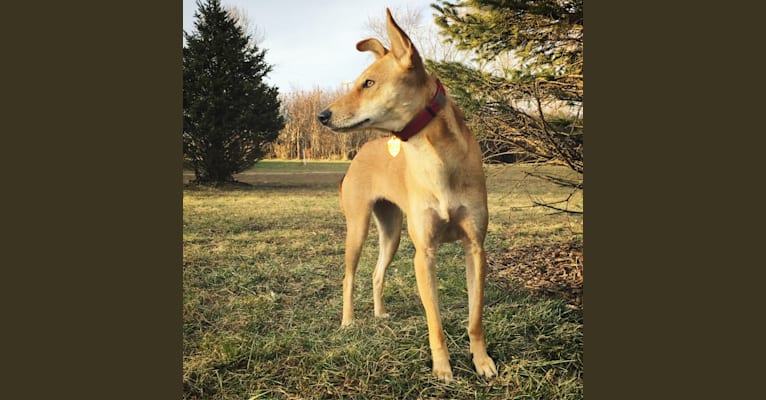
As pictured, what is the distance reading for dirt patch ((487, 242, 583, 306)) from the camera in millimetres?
3311

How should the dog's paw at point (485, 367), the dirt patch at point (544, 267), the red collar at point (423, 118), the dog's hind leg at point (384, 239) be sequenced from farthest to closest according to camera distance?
the dirt patch at point (544, 267), the dog's hind leg at point (384, 239), the dog's paw at point (485, 367), the red collar at point (423, 118)

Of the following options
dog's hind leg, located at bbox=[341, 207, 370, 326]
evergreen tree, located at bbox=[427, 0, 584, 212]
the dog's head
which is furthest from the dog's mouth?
evergreen tree, located at bbox=[427, 0, 584, 212]

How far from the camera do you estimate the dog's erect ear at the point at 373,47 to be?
2659 millimetres

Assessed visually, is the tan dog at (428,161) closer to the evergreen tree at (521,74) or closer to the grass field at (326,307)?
the grass field at (326,307)

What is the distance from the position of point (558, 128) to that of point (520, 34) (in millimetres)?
692

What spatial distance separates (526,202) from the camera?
3.54 metres

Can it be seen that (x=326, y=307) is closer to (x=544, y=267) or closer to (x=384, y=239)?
(x=384, y=239)

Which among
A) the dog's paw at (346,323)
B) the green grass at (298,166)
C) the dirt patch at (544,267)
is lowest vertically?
the dog's paw at (346,323)

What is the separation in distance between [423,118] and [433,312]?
1.00 meters

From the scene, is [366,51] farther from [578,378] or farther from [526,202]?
[578,378]

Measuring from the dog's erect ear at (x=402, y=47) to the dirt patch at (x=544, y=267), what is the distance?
151 centimetres

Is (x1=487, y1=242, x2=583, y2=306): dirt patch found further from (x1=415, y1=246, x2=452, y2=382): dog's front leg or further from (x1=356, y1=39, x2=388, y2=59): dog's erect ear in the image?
(x1=356, y1=39, x2=388, y2=59): dog's erect ear

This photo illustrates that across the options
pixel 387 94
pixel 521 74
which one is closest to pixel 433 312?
pixel 387 94

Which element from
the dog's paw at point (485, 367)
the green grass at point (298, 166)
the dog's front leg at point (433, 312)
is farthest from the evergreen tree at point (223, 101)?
the dog's paw at point (485, 367)
